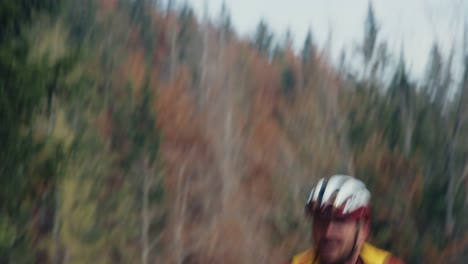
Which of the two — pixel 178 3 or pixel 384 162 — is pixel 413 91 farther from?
pixel 178 3

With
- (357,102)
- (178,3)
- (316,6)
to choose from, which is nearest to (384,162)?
(357,102)

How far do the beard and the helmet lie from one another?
0.19ft

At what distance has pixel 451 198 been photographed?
→ 2.74 metres

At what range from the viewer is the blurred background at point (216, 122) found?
2.82 m

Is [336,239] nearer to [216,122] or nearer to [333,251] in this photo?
[333,251]

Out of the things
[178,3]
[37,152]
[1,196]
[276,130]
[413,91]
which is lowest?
[1,196]

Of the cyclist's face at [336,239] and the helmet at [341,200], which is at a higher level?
the helmet at [341,200]

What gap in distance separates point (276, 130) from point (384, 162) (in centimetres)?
49

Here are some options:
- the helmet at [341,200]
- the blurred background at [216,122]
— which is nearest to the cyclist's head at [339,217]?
the helmet at [341,200]

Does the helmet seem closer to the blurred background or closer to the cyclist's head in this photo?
the cyclist's head

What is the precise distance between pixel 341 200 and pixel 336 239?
91 millimetres

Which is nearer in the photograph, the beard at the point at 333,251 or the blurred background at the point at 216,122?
the beard at the point at 333,251

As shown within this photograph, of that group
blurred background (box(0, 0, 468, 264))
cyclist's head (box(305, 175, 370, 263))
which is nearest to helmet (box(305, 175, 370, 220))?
cyclist's head (box(305, 175, 370, 263))

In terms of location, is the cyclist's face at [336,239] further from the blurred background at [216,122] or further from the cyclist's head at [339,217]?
the blurred background at [216,122]
